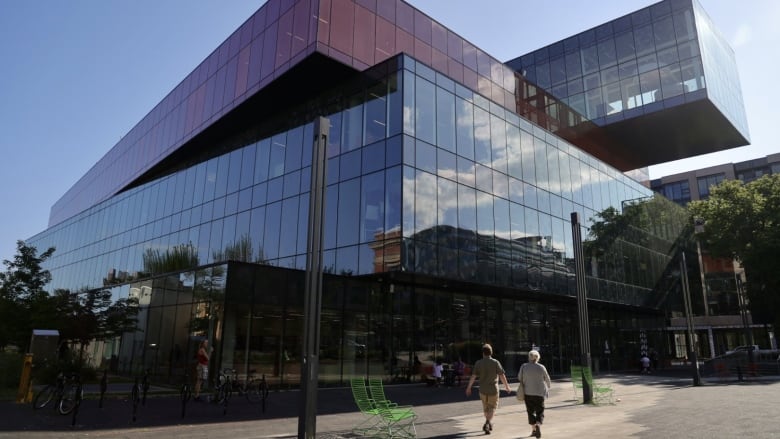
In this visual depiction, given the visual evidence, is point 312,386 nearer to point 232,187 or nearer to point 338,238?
point 338,238

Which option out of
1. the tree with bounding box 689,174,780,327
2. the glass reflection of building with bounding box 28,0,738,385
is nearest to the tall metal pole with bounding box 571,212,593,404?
the glass reflection of building with bounding box 28,0,738,385

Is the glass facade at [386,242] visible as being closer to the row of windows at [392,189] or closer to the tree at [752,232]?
the row of windows at [392,189]

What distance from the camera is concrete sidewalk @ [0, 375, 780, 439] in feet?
34.1

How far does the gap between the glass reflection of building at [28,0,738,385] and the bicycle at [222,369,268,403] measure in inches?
28.4

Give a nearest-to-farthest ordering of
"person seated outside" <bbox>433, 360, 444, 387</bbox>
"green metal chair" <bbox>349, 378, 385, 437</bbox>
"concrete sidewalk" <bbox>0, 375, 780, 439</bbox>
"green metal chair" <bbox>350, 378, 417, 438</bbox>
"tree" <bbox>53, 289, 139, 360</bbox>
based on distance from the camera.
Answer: "green metal chair" <bbox>350, 378, 417, 438</bbox>
"concrete sidewalk" <bbox>0, 375, 780, 439</bbox>
"green metal chair" <bbox>349, 378, 385, 437</bbox>
"person seated outside" <bbox>433, 360, 444, 387</bbox>
"tree" <bbox>53, 289, 139, 360</bbox>

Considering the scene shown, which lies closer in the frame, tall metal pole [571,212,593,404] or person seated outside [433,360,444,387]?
tall metal pole [571,212,593,404]

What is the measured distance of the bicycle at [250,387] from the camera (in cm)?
1590

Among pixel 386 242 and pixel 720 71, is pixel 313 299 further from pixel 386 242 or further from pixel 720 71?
pixel 720 71

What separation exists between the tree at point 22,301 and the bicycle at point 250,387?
1513cm

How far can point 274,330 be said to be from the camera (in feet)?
68.5

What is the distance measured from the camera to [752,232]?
3994 cm

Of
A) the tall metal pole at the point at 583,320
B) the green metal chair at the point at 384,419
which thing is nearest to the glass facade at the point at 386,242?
the tall metal pole at the point at 583,320

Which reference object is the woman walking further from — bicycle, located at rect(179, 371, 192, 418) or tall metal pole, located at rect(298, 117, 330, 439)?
bicycle, located at rect(179, 371, 192, 418)

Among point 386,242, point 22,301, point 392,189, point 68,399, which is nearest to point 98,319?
point 22,301
